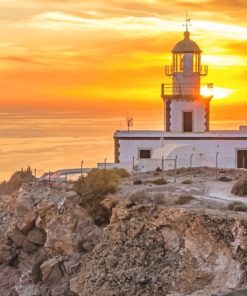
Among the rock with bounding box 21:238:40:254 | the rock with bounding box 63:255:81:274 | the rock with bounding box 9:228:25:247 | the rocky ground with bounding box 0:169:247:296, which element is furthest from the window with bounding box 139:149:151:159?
the rock with bounding box 63:255:81:274

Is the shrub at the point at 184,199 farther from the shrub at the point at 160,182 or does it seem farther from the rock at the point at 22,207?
the rock at the point at 22,207

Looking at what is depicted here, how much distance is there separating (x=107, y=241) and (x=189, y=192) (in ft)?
11.8

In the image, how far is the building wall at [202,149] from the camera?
3575cm

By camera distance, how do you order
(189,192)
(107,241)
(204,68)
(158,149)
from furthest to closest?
(204,68), (158,149), (189,192), (107,241)

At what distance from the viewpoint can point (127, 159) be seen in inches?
1441

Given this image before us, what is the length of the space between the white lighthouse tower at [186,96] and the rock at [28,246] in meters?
12.4

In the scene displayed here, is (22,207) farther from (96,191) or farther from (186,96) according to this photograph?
(186,96)

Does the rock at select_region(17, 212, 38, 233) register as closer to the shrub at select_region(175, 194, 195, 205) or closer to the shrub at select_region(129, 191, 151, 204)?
the shrub at select_region(129, 191, 151, 204)

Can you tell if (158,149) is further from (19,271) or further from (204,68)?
(19,271)

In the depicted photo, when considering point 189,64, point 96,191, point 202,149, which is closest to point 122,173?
point 202,149

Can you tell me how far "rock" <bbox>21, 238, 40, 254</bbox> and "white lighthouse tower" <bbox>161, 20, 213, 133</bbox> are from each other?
40.7 feet

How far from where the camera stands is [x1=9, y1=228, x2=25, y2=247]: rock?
2792 cm

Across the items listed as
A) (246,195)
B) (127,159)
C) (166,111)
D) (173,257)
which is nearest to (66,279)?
(173,257)

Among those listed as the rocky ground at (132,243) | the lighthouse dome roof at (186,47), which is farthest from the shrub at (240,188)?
the lighthouse dome roof at (186,47)
